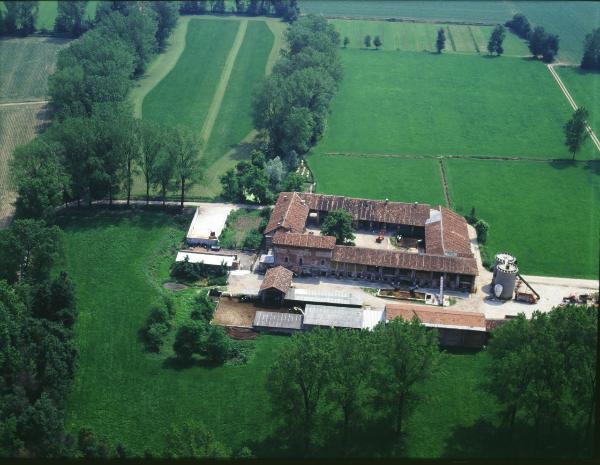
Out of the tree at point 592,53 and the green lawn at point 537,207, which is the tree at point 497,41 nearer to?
the tree at point 592,53

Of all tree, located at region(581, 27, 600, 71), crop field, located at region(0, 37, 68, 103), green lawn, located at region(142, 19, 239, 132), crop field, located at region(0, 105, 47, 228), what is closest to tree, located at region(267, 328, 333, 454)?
crop field, located at region(0, 105, 47, 228)

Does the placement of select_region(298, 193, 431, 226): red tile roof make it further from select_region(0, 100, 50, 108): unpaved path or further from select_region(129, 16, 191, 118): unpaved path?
select_region(0, 100, 50, 108): unpaved path

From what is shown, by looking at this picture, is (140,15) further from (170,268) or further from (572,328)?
(572,328)

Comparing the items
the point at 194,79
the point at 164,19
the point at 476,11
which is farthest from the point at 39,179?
the point at 476,11

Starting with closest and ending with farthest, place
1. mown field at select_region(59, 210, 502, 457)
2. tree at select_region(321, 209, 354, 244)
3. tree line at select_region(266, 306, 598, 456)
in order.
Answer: tree line at select_region(266, 306, 598, 456), mown field at select_region(59, 210, 502, 457), tree at select_region(321, 209, 354, 244)

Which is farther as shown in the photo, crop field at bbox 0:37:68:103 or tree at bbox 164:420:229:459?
crop field at bbox 0:37:68:103

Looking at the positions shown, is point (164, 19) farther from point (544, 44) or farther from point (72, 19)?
point (544, 44)

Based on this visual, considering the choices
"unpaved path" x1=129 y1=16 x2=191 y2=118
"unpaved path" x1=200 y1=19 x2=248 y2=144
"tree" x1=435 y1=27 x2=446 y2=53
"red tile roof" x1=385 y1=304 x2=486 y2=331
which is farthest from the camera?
"tree" x1=435 y1=27 x2=446 y2=53
